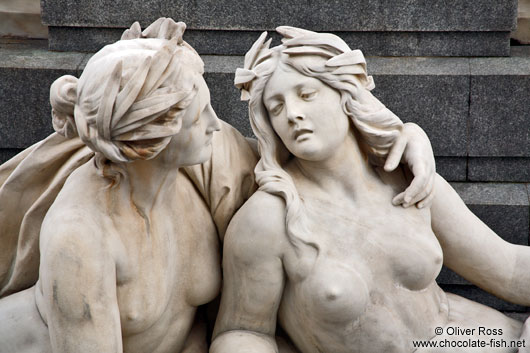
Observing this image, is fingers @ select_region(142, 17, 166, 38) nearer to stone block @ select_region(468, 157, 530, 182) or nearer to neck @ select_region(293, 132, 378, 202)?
neck @ select_region(293, 132, 378, 202)

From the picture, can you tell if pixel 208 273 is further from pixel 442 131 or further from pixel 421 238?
pixel 442 131

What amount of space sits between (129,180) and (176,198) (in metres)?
0.32

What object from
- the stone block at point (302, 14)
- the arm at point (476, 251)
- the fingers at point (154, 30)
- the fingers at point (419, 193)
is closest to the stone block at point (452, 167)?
the stone block at point (302, 14)

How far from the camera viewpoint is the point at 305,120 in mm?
3822

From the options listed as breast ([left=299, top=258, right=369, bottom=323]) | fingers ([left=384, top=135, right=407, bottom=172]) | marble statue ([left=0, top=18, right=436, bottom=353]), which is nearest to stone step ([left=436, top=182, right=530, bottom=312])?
marble statue ([left=0, top=18, right=436, bottom=353])

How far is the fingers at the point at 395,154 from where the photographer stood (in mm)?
3959

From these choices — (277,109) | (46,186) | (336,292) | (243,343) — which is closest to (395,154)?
(277,109)

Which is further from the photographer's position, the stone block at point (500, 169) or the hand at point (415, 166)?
the stone block at point (500, 169)

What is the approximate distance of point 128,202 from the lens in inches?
145

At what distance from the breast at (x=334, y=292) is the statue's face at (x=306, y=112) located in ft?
1.50

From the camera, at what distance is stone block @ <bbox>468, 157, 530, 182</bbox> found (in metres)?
5.84

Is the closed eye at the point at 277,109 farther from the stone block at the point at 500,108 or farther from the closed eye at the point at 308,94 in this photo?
the stone block at the point at 500,108

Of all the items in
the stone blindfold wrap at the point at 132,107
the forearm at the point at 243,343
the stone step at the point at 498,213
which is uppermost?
the stone blindfold wrap at the point at 132,107

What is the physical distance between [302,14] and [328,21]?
0.16m
